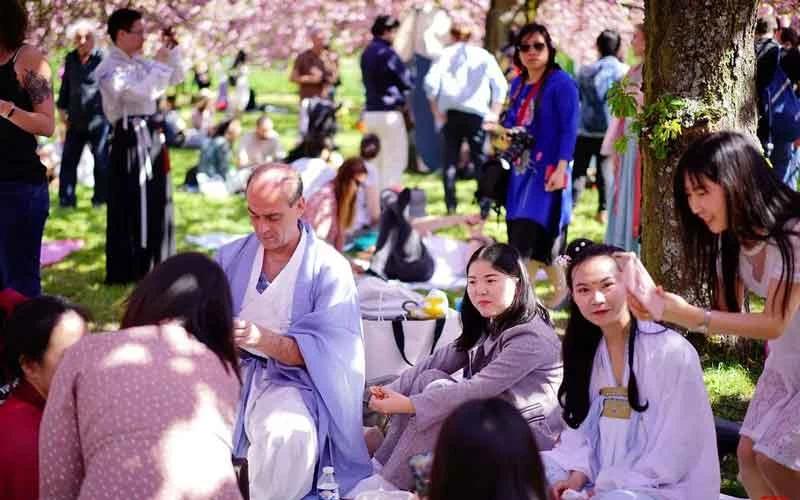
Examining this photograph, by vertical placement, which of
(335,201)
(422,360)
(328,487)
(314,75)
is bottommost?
(328,487)

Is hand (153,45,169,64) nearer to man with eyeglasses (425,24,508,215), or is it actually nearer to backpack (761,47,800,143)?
man with eyeglasses (425,24,508,215)

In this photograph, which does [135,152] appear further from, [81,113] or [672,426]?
[672,426]

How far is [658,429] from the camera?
4.07m

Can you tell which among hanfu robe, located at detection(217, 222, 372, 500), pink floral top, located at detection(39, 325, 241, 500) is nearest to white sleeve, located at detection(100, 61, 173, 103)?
hanfu robe, located at detection(217, 222, 372, 500)

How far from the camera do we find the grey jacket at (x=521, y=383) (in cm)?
470

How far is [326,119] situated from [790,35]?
491 centimetres

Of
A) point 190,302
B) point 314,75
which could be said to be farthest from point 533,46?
point 314,75

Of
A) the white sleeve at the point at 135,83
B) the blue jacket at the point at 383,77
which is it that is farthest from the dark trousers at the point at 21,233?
the blue jacket at the point at 383,77

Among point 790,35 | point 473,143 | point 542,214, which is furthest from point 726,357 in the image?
point 473,143

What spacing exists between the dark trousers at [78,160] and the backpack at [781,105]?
20.5 ft

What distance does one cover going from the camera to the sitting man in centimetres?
475

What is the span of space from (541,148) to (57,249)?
4556 mm

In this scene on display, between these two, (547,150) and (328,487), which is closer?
(328,487)

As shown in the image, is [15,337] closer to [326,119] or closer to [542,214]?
[542,214]
